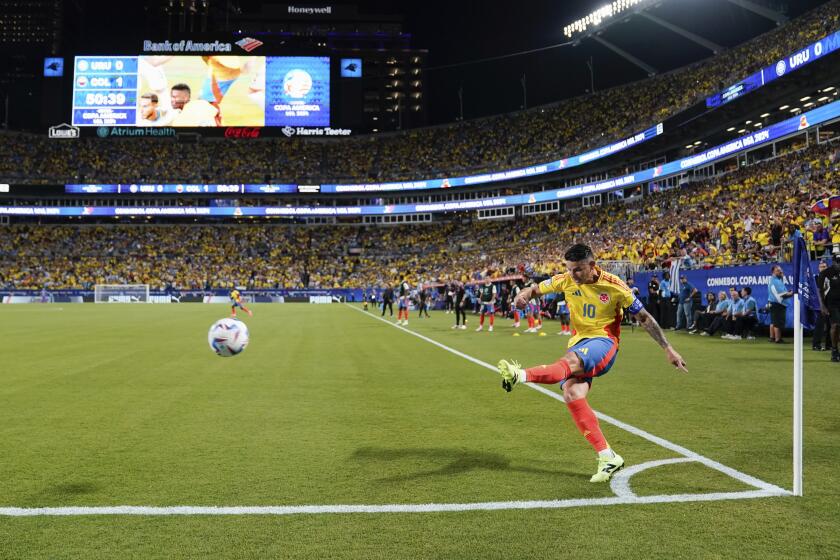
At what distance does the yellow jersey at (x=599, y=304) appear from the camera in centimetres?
523

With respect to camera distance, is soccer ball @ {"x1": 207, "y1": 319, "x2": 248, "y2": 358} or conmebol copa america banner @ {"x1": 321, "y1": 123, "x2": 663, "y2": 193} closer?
soccer ball @ {"x1": 207, "y1": 319, "x2": 248, "y2": 358}

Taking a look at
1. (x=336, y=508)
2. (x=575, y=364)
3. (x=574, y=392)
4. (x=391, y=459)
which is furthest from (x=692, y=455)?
(x=336, y=508)

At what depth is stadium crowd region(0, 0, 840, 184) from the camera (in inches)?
2371

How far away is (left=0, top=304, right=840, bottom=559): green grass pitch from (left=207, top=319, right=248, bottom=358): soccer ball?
2.44 ft

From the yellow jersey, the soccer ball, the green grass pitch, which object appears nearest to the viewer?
the green grass pitch

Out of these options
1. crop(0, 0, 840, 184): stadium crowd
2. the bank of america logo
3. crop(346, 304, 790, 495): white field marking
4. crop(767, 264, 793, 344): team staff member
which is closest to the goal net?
crop(0, 0, 840, 184): stadium crowd

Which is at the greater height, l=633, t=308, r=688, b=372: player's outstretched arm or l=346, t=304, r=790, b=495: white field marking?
l=633, t=308, r=688, b=372: player's outstretched arm

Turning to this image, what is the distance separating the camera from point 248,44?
196 feet

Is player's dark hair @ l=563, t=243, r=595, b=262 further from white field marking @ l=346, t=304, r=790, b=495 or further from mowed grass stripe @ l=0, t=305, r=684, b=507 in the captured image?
white field marking @ l=346, t=304, r=790, b=495

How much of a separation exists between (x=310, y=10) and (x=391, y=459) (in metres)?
128

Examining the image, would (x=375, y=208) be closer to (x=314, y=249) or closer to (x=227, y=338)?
(x=314, y=249)

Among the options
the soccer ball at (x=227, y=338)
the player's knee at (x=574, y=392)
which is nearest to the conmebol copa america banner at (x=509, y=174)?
the soccer ball at (x=227, y=338)

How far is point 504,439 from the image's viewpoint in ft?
20.0

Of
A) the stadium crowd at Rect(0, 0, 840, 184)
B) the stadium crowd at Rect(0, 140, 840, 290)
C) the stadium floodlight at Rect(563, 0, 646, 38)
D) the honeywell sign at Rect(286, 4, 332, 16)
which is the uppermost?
the honeywell sign at Rect(286, 4, 332, 16)
